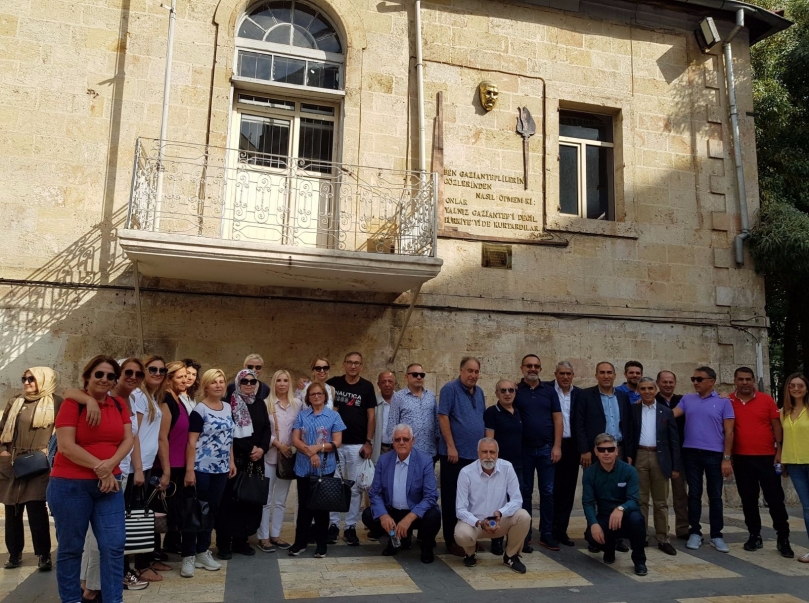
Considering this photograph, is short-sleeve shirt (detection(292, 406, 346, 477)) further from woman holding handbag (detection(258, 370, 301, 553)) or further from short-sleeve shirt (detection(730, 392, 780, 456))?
short-sleeve shirt (detection(730, 392, 780, 456))

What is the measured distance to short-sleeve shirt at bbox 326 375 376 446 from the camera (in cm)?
656

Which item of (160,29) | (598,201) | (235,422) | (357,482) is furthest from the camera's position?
(598,201)

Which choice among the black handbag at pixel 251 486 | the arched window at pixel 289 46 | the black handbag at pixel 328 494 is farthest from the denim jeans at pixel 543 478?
the arched window at pixel 289 46

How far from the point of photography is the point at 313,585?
16.3ft

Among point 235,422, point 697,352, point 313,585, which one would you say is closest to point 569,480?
point 313,585

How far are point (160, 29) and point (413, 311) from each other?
4.96 meters

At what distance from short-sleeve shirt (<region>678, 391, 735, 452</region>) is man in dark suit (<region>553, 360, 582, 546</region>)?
1223 millimetres

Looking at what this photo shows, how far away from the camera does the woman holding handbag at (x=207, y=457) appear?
5066 millimetres

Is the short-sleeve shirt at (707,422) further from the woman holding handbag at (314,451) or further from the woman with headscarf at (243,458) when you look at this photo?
the woman with headscarf at (243,458)

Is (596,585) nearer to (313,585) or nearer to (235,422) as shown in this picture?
(313,585)

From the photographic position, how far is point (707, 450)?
6.66 meters

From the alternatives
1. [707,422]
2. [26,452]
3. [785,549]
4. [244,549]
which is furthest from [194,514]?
[785,549]

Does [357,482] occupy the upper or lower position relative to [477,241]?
lower

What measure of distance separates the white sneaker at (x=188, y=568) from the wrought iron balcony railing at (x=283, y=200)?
387cm
